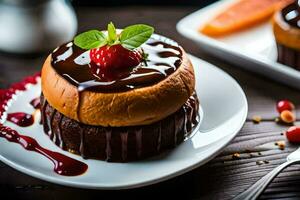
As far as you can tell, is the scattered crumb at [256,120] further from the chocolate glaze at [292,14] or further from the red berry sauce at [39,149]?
the red berry sauce at [39,149]

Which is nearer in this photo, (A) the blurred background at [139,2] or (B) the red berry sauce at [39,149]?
(B) the red berry sauce at [39,149]

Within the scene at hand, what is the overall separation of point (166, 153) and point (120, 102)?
0.24 metres

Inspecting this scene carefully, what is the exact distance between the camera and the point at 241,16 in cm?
303

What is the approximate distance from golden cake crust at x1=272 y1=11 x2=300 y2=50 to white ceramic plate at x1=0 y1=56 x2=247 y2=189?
0.39m

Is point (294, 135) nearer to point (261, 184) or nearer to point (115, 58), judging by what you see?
point (261, 184)

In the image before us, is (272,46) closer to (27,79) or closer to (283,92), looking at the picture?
(283,92)

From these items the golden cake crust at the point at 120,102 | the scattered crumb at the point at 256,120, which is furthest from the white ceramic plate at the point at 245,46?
the golden cake crust at the point at 120,102

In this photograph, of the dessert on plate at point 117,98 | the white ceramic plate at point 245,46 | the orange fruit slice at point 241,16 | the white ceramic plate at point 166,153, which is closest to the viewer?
the white ceramic plate at point 166,153

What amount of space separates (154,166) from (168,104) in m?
0.21

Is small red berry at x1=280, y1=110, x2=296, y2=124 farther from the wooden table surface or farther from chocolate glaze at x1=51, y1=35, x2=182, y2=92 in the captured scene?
chocolate glaze at x1=51, y1=35, x2=182, y2=92

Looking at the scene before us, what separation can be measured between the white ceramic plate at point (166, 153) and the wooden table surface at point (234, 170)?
82 mm

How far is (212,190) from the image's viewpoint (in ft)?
6.58

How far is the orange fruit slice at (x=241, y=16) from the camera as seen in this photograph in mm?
2941

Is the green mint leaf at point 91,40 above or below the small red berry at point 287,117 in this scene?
above
